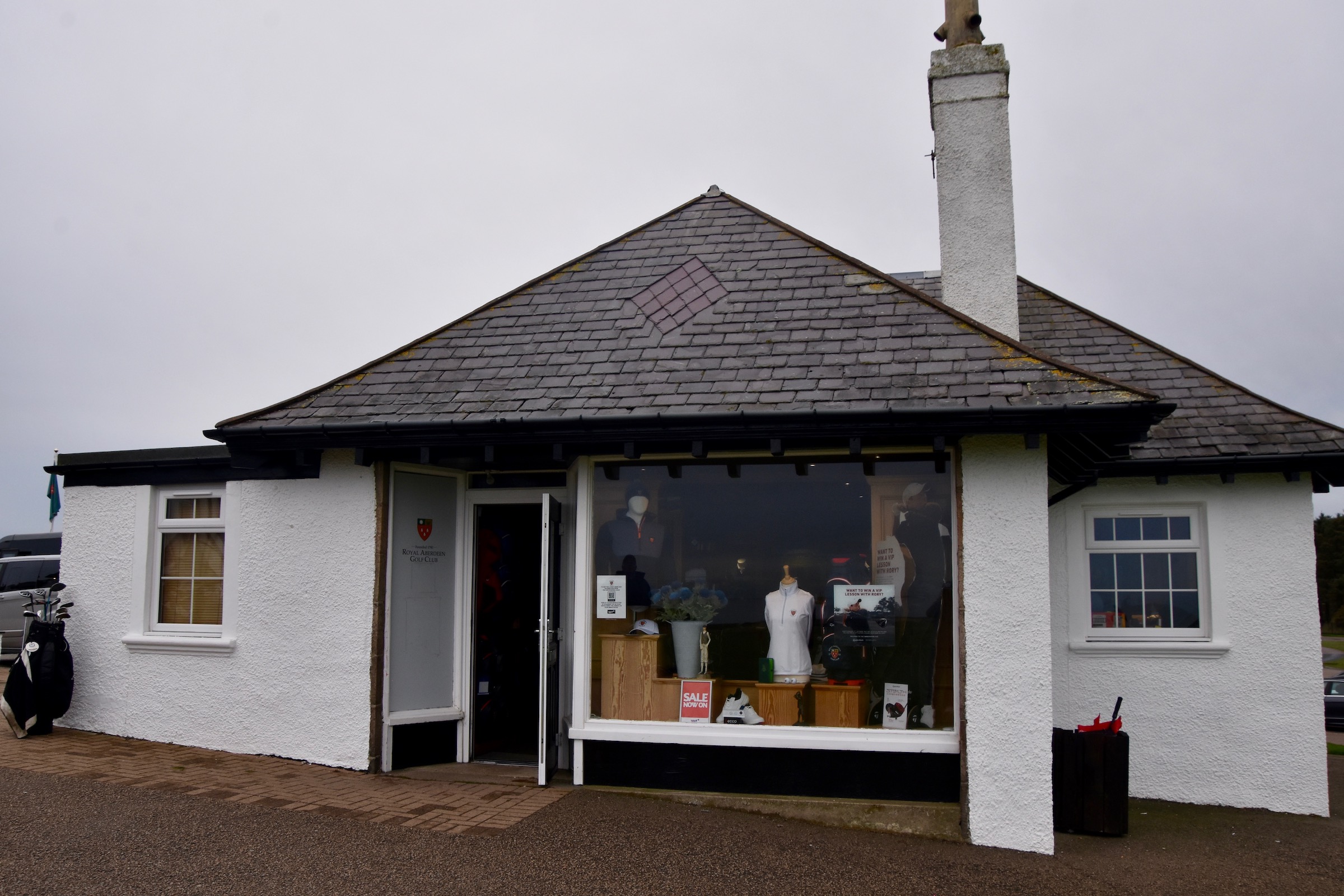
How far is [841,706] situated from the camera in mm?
7535

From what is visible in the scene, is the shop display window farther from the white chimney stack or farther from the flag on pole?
the flag on pole

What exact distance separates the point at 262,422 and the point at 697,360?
354cm

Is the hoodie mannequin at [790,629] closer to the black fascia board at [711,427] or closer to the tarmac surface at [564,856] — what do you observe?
the tarmac surface at [564,856]

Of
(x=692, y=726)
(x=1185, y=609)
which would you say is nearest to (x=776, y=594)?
(x=692, y=726)

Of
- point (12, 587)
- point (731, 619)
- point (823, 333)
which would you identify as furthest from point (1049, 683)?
point (12, 587)

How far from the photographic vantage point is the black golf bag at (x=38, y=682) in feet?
29.5

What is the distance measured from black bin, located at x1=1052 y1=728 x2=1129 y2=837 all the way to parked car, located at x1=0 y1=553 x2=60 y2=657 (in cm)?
1572

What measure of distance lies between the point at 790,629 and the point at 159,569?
5.93 meters

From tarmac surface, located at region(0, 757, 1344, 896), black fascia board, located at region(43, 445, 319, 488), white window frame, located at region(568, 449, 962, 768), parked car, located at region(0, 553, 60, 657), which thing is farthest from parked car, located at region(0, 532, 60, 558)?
white window frame, located at region(568, 449, 962, 768)

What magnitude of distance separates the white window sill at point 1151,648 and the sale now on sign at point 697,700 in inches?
152

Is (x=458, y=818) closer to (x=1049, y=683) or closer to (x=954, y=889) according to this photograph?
(x=954, y=889)

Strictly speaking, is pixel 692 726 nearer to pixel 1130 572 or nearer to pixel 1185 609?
pixel 1130 572

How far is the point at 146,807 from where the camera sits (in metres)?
6.91

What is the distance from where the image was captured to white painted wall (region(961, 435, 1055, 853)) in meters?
6.92
